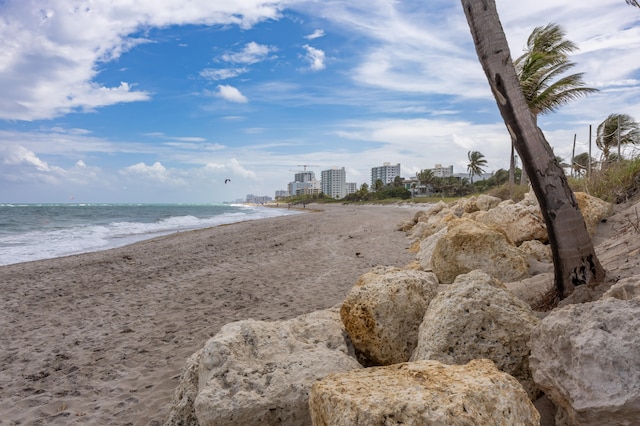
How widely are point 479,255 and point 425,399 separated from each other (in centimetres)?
393

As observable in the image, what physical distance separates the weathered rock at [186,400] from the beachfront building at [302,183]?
534ft

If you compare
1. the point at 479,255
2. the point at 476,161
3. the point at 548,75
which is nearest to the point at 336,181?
the point at 476,161

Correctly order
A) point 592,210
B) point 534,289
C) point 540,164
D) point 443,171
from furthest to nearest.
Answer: point 443,171, point 592,210, point 534,289, point 540,164

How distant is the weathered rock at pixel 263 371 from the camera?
2.56 m

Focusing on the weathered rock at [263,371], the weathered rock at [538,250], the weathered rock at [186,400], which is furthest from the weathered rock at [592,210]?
the weathered rock at [186,400]

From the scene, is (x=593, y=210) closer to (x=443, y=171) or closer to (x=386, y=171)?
(x=443, y=171)

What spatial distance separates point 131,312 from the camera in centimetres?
688

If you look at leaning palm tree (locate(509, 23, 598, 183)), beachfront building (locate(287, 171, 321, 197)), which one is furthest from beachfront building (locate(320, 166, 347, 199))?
leaning palm tree (locate(509, 23, 598, 183))

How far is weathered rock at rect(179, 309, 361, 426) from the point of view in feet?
8.39

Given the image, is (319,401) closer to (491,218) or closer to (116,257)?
(491,218)

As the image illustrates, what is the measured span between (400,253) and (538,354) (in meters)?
9.35

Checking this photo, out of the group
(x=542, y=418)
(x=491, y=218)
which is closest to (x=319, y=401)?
(x=542, y=418)

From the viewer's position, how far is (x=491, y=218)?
7.64 metres

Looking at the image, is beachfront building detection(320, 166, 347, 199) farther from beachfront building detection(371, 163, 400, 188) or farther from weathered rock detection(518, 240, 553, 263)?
weathered rock detection(518, 240, 553, 263)
